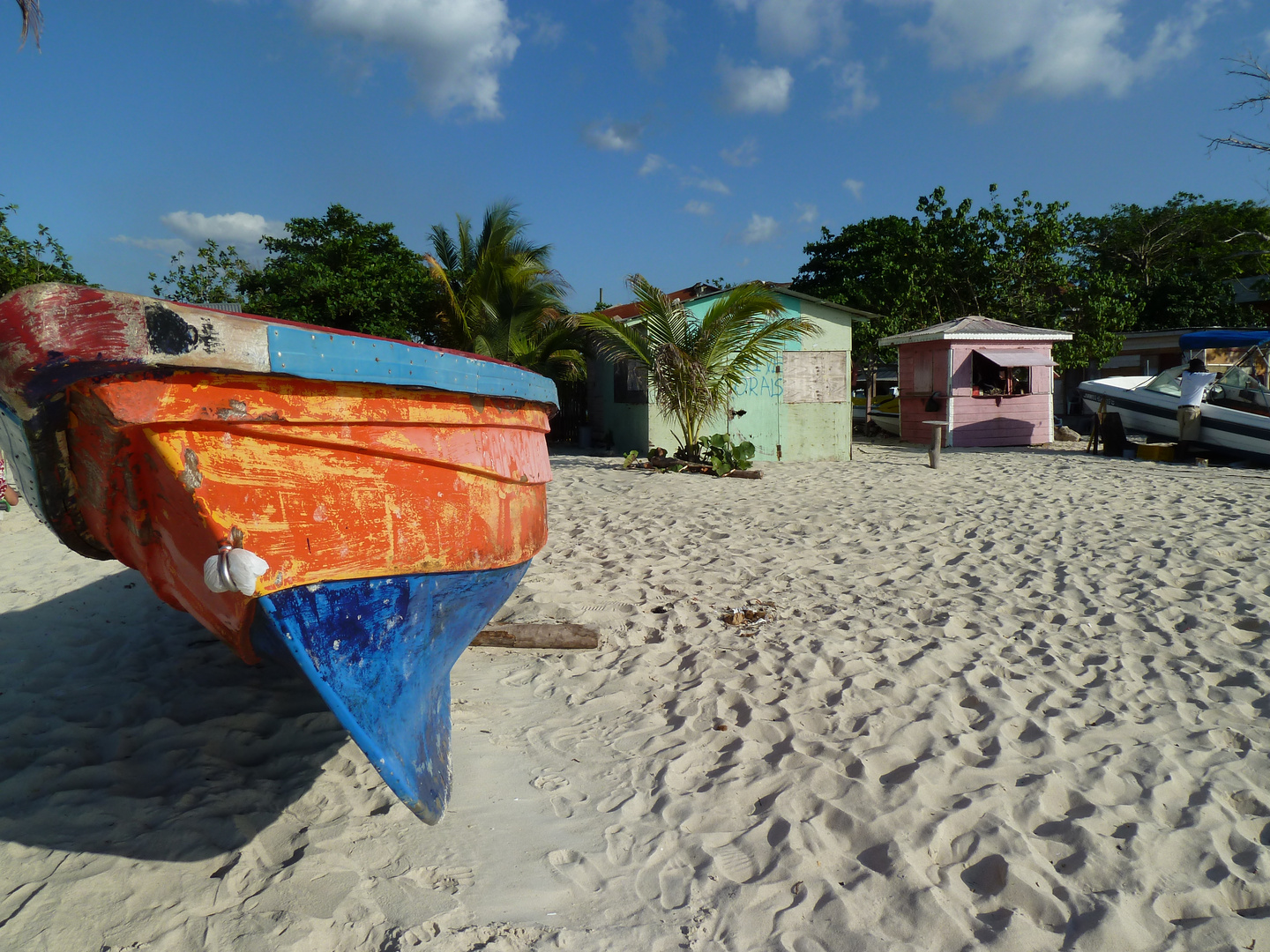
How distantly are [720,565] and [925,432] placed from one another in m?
12.4

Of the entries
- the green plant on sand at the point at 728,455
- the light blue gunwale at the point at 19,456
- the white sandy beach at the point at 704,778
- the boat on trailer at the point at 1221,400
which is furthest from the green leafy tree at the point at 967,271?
the light blue gunwale at the point at 19,456

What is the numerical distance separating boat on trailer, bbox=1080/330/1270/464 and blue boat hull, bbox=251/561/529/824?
43.7 feet

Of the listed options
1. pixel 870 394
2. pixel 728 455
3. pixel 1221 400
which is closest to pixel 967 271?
pixel 870 394

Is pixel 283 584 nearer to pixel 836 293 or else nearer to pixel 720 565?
pixel 720 565

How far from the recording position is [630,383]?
550 inches

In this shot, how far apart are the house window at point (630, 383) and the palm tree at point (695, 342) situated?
562mm

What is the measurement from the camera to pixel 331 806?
2674 mm

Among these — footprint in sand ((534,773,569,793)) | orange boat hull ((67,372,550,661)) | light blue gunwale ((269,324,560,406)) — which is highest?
light blue gunwale ((269,324,560,406))

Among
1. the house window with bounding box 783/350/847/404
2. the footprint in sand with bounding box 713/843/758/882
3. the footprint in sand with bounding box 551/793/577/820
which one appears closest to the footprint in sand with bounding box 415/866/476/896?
the footprint in sand with bounding box 551/793/577/820

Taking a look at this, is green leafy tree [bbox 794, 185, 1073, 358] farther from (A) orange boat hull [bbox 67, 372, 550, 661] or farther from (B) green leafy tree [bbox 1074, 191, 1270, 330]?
(A) orange boat hull [bbox 67, 372, 550, 661]

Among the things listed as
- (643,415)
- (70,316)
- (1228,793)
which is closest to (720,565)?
(1228,793)

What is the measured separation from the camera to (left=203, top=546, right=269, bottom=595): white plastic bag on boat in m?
1.84

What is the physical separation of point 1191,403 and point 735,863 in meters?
13.4

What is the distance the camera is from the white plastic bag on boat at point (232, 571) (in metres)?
1.84
